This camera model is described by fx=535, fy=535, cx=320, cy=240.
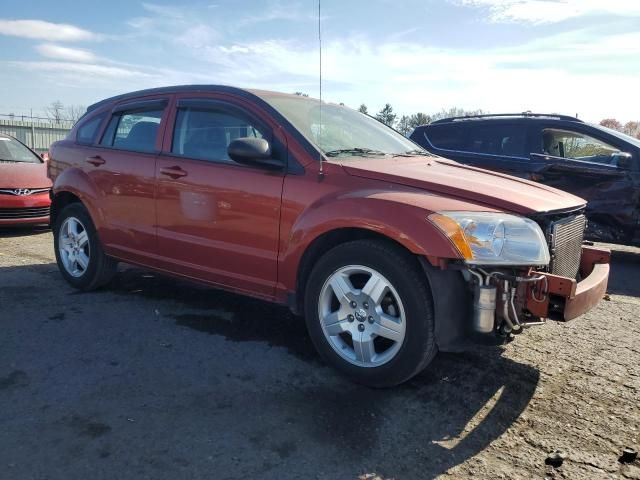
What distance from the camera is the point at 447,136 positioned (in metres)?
8.09

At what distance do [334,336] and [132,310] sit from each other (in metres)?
2.08

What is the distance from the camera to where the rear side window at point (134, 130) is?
4.58 m

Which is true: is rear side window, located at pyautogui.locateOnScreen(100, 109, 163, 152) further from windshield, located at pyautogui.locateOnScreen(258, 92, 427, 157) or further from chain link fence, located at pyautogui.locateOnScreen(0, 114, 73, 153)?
chain link fence, located at pyautogui.locateOnScreen(0, 114, 73, 153)

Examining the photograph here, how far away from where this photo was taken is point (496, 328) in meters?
3.00

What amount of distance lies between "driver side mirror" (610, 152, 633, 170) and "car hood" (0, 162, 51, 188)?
8.10 meters

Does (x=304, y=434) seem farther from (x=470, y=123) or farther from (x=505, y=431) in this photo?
(x=470, y=123)

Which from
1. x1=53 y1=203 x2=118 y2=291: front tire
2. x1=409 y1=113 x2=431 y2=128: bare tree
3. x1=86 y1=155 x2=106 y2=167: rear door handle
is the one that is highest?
x1=409 y1=113 x2=431 y2=128: bare tree

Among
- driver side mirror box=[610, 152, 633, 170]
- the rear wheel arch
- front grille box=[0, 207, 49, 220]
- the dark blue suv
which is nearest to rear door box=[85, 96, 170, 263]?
the rear wheel arch

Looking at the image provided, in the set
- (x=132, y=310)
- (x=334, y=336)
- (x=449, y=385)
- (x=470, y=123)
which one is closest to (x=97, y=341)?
(x=132, y=310)

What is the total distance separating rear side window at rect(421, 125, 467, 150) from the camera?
7.95 meters

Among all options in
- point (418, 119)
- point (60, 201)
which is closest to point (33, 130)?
point (418, 119)

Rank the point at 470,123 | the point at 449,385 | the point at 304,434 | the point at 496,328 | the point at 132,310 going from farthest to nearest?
the point at 470,123
the point at 132,310
the point at 449,385
the point at 496,328
the point at 304,434

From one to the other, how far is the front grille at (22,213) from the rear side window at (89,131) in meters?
3.21

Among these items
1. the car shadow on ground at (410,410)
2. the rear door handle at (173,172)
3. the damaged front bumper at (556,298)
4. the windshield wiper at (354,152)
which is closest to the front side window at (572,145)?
the windshield wiper at (354,152)
